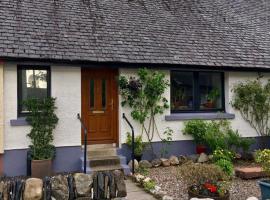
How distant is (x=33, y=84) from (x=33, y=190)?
4242mm

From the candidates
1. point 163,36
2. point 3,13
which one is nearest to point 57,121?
point 3,13

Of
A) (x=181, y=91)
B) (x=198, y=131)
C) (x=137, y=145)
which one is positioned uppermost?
(x=181, y=91)

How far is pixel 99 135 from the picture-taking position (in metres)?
11.2

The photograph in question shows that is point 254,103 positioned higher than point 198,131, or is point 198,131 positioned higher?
point 254,103

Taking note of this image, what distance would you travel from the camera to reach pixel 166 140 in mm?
11508

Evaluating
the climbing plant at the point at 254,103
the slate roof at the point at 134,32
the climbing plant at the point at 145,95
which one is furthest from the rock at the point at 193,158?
the slate roof at the point at 134,32

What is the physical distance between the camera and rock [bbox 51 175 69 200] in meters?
6.75

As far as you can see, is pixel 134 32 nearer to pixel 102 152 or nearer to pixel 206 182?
pixel 102 152

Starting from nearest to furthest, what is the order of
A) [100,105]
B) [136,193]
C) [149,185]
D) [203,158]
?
1. [136,193]
2. [149,185]
3. [100,105]
4. [203,158]

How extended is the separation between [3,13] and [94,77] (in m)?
3.26

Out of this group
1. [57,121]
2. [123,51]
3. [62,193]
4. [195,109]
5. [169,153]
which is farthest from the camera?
[195,109]

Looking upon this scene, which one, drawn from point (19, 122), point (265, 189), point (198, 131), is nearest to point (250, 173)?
point (265, 189)

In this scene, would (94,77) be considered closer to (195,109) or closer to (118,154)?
(118,154)

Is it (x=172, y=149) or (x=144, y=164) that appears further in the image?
(x=172, y=149)
